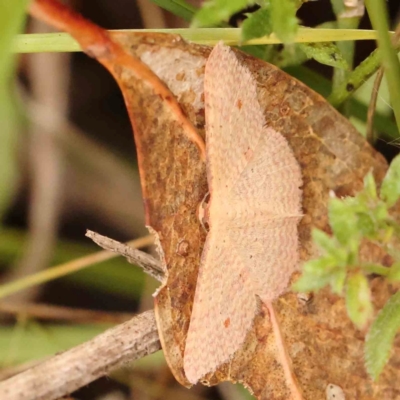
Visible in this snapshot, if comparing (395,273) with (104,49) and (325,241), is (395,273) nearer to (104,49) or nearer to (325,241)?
(325,241)

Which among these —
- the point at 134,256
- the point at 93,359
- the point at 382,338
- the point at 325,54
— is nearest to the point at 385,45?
the point at 325,54

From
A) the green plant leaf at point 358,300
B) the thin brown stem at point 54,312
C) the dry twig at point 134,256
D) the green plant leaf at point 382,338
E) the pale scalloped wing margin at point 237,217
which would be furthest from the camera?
the thin brown stem at point 54,312

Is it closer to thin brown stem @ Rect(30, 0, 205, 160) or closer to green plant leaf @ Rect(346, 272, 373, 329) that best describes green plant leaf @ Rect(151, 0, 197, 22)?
thin brown stem @ Rect(30, 0, 205, 160)

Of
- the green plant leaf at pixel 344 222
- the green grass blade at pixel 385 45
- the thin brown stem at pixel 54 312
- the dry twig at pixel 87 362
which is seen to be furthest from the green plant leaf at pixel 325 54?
the thin brown stem at pixel 54 312

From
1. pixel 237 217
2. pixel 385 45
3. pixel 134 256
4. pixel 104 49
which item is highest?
pixel 385 45

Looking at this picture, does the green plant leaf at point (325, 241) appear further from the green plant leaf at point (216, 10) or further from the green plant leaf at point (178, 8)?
the green plant leaf at point (178, 8)
